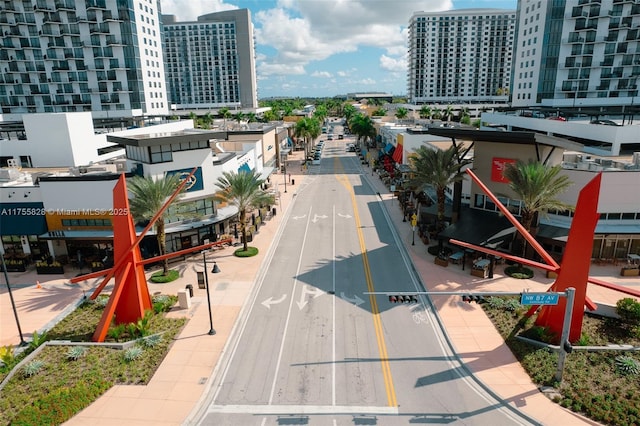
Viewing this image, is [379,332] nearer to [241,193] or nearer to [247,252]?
[247,252]

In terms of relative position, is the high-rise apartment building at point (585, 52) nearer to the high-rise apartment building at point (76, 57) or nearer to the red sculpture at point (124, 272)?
the high-rise apartment building at point (76, 57)

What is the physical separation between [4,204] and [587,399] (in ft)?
143

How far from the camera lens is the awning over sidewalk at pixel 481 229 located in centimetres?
3109

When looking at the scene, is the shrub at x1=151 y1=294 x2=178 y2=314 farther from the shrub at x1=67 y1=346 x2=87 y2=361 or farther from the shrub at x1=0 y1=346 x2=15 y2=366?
the shrub at x1=0 y1=346 x2=15 y2=366

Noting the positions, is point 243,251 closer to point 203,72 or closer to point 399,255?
point 399,255

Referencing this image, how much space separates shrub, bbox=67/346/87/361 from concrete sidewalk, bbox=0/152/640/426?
3.85 meters

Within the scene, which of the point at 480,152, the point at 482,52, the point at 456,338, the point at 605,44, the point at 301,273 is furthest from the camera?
the point at 482,52

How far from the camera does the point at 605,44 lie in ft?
265

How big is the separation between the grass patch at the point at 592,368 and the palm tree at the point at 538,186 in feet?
26.4

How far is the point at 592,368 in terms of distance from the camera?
64.2 ft

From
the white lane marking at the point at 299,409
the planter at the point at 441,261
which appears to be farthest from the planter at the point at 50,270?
the planter at the point at 441,261

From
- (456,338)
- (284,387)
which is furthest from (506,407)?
(284,387)

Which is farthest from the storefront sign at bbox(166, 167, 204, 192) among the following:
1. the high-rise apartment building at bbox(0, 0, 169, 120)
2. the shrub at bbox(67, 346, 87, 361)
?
the high-rise apartment building at bbox(0, 0, 169, 120)

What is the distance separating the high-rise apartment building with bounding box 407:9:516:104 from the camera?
169625mm
